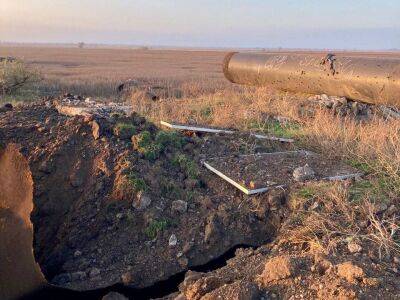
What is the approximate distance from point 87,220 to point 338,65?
6060 mm

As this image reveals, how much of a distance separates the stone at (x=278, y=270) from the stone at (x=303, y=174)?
5.64 ft

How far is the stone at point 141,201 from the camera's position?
4867 mm

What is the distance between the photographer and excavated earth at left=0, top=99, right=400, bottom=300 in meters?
3.96

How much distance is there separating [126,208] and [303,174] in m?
1.89

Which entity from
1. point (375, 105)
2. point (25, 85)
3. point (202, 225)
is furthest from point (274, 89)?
point (25, 85)

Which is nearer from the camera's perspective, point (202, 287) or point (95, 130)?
point (202, 287)

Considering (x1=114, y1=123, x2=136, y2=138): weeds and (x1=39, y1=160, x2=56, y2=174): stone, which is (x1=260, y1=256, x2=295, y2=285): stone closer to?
(x1=114, y1=123, x2=136, y2=138): weeds

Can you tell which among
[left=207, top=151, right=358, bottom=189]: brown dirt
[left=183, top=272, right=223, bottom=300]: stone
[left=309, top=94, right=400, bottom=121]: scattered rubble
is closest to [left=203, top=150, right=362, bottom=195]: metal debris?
[left=207, top=151, right=358, bottom=189]: brown dirt

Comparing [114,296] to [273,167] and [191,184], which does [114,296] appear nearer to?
[191,184]

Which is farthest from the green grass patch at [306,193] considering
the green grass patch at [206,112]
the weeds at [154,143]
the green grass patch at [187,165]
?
the green grass patch at [206,112]

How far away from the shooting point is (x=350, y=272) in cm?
321

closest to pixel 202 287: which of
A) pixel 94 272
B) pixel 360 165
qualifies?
pixel 94 272

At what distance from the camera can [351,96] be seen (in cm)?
887

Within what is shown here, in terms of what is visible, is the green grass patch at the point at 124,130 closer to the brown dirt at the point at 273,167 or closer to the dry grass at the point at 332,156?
the brown dirt at the point at 273,167
